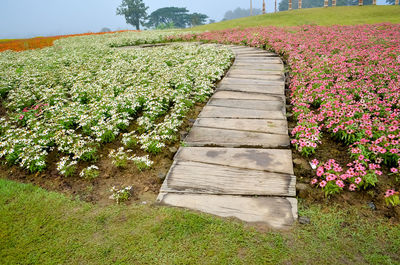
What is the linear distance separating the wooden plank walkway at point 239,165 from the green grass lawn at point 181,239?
0.68ft

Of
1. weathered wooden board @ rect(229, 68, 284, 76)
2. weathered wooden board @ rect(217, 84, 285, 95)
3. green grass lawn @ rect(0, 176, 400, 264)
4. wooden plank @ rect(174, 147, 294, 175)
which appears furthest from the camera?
weathered wooden board @ rect(229, 68, 284, 76)

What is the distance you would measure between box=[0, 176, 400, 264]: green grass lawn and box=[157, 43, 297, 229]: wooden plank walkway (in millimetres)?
207

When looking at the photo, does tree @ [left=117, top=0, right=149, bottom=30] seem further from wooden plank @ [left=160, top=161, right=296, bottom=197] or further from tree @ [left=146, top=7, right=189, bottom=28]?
wooden plank @ [left=160, top=161, right=296, bottom=197]

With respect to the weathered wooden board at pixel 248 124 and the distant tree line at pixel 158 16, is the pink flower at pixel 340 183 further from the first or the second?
the distant tree line at pixel 158 16

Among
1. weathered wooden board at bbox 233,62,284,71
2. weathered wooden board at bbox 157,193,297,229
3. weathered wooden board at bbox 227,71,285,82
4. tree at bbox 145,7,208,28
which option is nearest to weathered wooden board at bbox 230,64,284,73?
weathered wooden board at bbox 233,62,284,71

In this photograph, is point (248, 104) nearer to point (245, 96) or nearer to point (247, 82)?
point (245, 96)

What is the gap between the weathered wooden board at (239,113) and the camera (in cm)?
515

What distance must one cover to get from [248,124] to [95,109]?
3463 mm

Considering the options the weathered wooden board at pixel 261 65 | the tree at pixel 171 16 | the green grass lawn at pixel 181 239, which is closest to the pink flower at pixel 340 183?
the green grass lawn at pixel 181 239

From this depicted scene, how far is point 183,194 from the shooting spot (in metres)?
3.26

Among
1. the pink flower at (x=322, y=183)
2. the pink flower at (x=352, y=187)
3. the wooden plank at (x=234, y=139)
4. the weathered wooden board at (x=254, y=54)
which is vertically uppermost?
the weathered wooden board at (x=254, y=54)

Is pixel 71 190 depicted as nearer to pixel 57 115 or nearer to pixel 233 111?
pixel 57 115

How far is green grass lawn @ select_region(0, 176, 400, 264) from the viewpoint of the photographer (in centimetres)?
244

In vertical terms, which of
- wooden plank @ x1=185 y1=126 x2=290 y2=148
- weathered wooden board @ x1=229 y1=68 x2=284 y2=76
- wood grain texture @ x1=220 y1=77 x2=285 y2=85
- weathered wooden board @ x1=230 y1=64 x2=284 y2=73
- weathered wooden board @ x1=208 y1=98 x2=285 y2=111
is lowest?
wooden plank @ x1=185 y1=126 x2=290 y2=148
